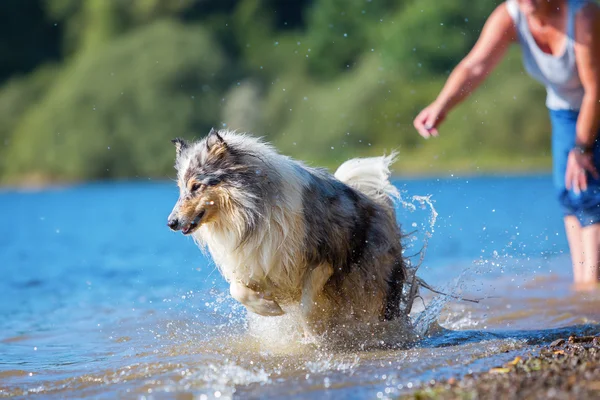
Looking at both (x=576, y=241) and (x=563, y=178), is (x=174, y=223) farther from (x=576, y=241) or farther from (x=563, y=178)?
(x=576, y=241)

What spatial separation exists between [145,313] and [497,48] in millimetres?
3815

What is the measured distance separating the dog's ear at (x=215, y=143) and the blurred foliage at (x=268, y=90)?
71.3 feet

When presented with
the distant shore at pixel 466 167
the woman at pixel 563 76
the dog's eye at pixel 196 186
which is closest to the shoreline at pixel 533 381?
the woman at pixel 563 76

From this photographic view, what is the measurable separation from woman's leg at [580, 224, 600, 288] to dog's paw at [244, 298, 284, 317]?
2.42m

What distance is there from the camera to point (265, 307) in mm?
5238

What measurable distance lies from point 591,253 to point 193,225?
301cm

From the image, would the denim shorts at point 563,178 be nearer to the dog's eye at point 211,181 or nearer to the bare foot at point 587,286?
the bare foot at point 587,286

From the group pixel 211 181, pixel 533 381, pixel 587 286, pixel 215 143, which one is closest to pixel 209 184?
pixel 211 181

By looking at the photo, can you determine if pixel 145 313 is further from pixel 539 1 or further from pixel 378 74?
pixel 378 74

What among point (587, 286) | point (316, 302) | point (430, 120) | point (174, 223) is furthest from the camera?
point (587, 286)

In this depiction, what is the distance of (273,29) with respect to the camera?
129 ft

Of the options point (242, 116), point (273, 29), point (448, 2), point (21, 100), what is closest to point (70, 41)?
point (21, 100)

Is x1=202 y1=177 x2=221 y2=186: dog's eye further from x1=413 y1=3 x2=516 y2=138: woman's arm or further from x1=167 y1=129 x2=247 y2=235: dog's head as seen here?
x1=413 y1=3 x2=516 y2=138: woman's arm

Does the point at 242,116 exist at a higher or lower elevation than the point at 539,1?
higher
